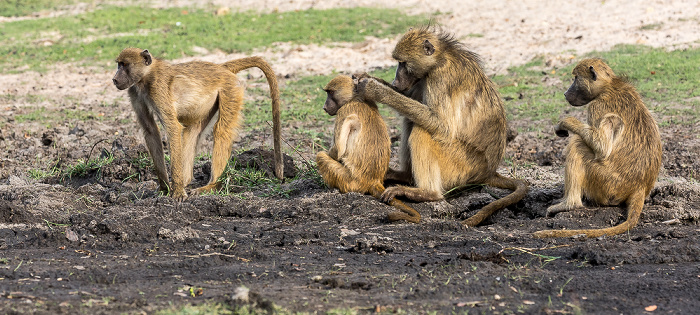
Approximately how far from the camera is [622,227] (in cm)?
554

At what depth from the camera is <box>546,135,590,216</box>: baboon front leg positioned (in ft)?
→ 19.5

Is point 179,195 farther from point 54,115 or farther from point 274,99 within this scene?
point 54,115

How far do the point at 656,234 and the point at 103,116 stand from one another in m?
7.61

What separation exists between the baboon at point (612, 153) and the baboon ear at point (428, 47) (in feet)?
4.14

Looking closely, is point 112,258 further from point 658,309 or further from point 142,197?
point 658,309

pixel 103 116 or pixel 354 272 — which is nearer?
pixel 354 272

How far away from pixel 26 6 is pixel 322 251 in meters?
17.2

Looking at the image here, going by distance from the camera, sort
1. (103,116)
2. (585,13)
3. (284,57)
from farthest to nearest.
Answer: (585,13) < (284,57) < (103,116)

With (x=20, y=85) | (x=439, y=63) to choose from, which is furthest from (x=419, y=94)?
(x=20, y=85)

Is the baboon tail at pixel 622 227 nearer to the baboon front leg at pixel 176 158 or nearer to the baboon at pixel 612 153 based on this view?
the baboon at pixel 612 153

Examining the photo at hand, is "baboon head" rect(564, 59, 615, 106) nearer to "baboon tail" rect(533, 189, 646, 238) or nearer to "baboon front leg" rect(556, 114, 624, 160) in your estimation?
"baboon front leg" rect(556, 114, 624, 160)

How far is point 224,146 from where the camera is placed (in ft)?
22.9

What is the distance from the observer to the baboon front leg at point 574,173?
5.95 metres

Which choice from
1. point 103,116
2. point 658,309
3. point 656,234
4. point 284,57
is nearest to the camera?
point 658,309
